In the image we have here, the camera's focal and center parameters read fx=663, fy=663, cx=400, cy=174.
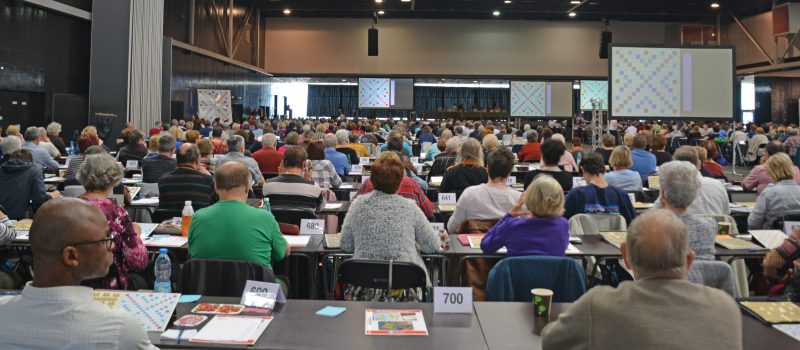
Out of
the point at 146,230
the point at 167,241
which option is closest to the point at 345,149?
the point at 146,230

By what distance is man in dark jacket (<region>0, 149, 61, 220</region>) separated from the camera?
5469 millimetres

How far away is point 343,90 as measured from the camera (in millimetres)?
27656

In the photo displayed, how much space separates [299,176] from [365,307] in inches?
120

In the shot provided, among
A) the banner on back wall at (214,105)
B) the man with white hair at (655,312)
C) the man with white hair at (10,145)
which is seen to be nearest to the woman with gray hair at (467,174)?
the man with white hair at (655,312)

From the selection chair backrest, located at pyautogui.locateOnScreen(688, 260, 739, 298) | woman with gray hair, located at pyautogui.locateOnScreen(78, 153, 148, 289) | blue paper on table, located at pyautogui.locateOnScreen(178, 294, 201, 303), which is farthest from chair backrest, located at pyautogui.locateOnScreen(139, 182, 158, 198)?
chair backrest, located at pyautogui.locateOnScreen(688, 260, 739, 298)

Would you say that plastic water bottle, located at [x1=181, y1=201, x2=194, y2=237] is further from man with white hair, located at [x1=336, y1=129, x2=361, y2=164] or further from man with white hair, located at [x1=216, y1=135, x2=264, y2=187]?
man with white hair, located at [x1=336, y1=129, x2=361, y2=164]

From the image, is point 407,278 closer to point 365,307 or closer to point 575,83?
point 365,307

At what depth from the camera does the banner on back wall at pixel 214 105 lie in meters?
18.0

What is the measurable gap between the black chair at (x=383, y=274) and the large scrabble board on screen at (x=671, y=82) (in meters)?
7.18

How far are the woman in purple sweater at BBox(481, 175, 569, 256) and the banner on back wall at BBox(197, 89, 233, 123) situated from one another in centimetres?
1553

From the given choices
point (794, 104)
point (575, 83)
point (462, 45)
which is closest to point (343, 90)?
point (462, 45)

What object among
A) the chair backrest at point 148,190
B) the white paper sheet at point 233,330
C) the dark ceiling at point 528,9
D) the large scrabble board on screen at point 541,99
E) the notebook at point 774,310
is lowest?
the white paper sheet at point 233,330

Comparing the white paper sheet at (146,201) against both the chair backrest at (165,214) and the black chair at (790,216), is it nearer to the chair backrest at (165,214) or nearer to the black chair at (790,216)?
the chair backrest at (165,214)

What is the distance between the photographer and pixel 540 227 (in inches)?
137
